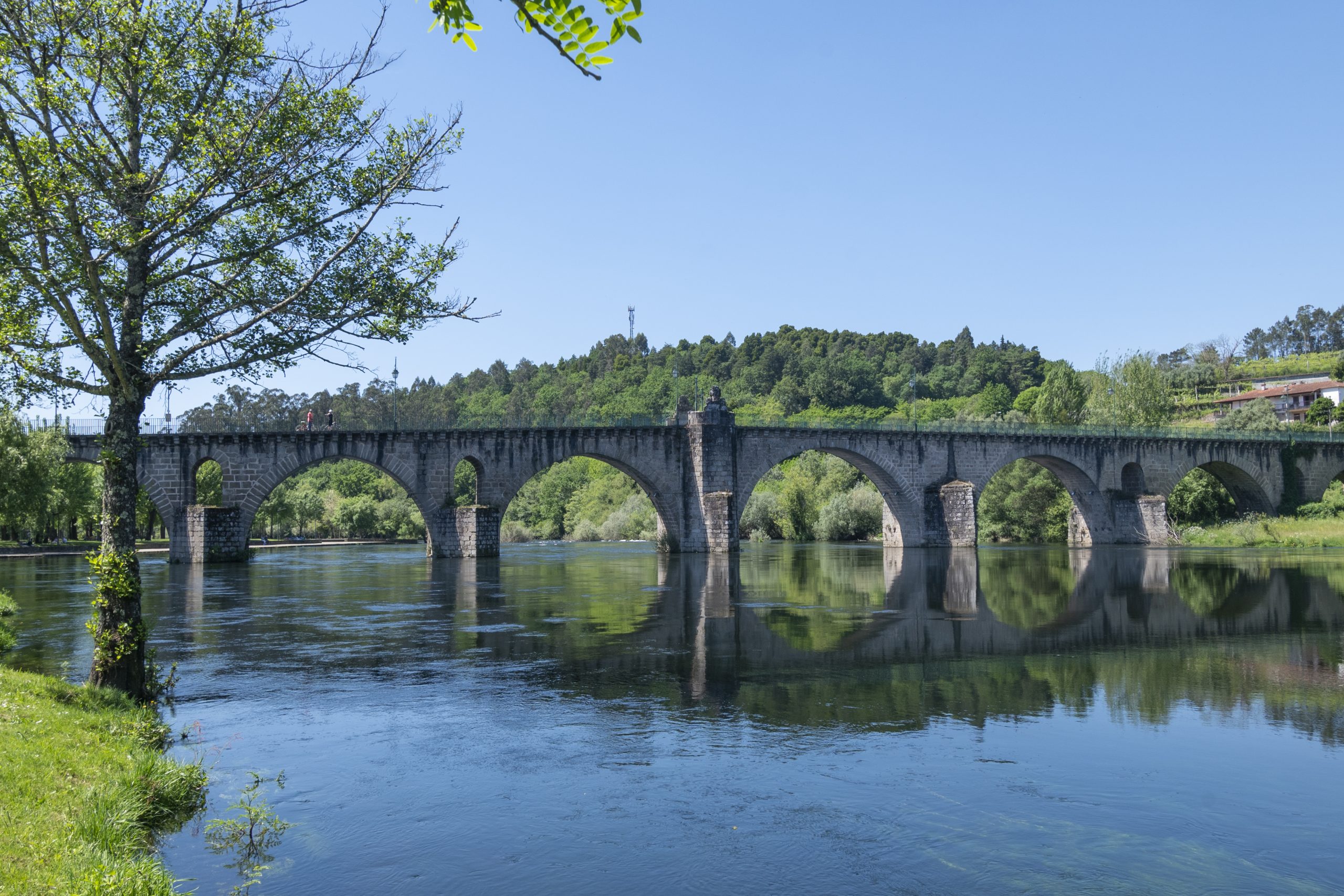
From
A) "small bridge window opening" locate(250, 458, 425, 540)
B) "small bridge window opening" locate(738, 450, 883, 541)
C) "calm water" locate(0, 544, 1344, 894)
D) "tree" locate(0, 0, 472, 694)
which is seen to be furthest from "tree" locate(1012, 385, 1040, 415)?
"tree" locate(0, 0, 472, 694)

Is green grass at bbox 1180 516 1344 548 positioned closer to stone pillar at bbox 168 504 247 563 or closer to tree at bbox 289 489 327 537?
stone pillar at bbox 168 504 247 563

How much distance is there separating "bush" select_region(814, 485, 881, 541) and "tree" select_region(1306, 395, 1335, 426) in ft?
178

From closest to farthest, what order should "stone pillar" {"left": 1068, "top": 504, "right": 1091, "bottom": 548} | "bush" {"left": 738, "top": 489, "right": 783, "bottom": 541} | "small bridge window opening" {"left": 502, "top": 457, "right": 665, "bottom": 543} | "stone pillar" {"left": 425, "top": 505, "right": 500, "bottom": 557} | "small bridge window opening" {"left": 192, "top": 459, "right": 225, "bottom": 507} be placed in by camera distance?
1. "stone pillar" {"left": 425, "top": 505, "right": 500, "bottom": 557}
2. "stone pillar" {"left": 1068, "top": 504, "right": 1091, "bottom": 548}
3. "small bridge window opening" {"left": 192, "top": 459, "right": 225, "bottom": 507}
4. "bush" {"left": 738, "top": 489, "right": 783, "bottom": 541}
5. "small bridge window opening" {"left": 502, "top": 457, "right": 665, "bottom": 543}

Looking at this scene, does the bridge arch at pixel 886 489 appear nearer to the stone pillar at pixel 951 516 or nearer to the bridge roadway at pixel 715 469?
the bridge roadway at pixel 715 469

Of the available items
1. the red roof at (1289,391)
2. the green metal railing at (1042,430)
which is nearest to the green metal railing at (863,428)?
the green metal railing at (1042,430)

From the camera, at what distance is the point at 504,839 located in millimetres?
8992

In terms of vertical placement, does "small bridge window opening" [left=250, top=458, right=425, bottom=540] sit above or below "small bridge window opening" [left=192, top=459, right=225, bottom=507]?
below

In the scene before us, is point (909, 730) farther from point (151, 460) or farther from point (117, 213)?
point (151, 460)

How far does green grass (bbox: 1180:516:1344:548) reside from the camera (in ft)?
200

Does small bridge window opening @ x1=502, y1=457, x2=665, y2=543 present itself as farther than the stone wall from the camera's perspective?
Yes

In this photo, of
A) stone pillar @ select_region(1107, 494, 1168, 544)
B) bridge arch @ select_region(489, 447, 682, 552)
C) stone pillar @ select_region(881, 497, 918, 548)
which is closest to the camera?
bridge arch @ select_region(489, 447, 682, 552)

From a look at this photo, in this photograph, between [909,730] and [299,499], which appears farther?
[299,499]

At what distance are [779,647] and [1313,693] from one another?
9.05m

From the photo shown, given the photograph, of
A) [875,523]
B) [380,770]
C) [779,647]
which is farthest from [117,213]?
[875,523]
